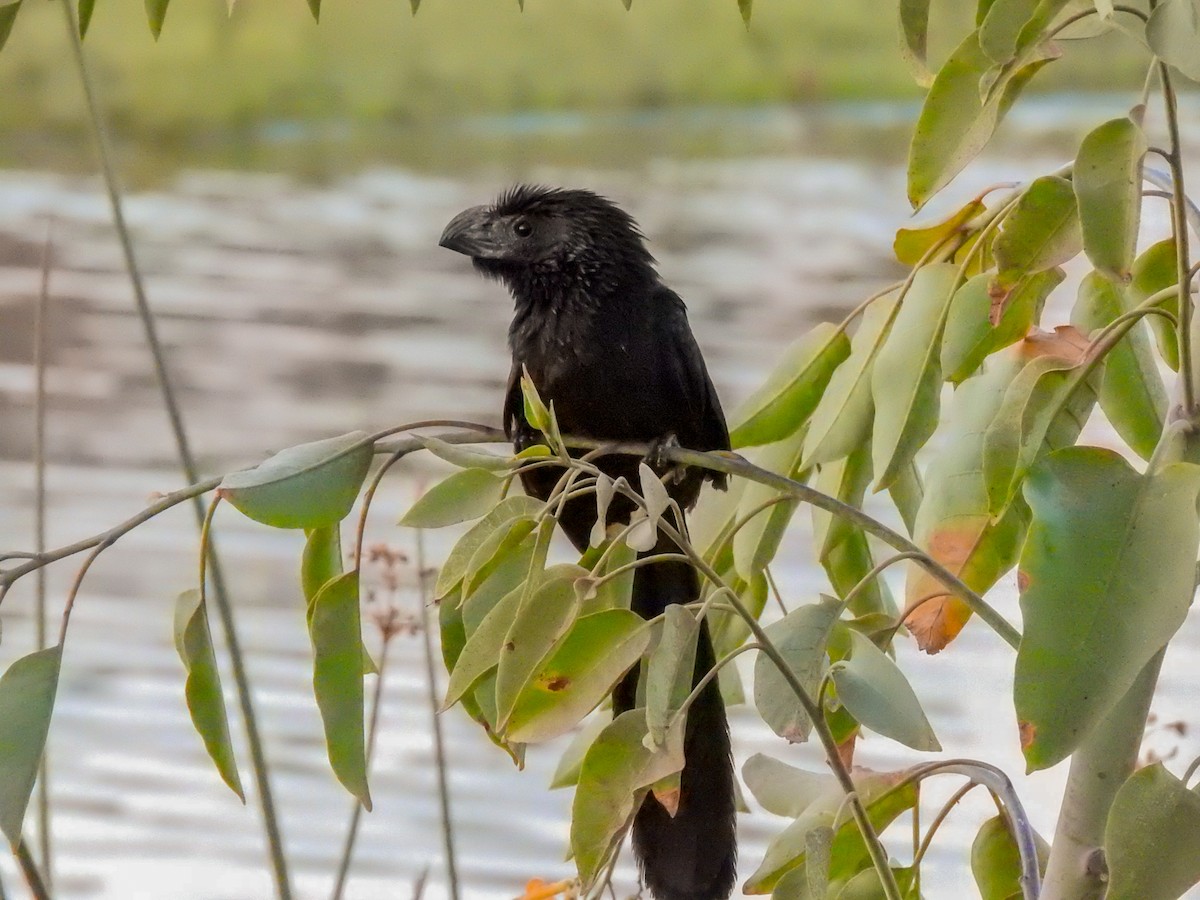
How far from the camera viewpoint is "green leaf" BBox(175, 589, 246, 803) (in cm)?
80

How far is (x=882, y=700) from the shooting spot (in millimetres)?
763

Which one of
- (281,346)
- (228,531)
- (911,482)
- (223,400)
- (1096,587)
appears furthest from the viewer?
(281,346)

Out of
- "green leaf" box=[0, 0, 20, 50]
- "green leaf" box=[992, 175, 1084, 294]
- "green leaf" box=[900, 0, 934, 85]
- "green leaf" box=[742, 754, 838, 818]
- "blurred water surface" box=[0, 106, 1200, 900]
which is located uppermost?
"green leaf" box=[900, 0, 934, 85]

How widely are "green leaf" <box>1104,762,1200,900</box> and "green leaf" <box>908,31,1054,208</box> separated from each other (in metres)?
0.31

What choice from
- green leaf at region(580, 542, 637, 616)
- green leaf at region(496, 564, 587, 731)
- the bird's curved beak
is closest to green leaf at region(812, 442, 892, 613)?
green leaf at region(580, 542, 637, 616)

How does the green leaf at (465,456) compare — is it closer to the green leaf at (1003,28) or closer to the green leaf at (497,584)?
the green leaf at (497,584)

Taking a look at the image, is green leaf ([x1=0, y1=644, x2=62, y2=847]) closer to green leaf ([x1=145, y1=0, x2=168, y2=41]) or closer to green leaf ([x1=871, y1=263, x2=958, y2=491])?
green leaf ([x1=145, y1=0, x2=168, y2=41])

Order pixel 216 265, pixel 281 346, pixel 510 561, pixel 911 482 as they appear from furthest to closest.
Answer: pixel 216 265
pixel 281 346
pixel 911 482
pixel 510 561

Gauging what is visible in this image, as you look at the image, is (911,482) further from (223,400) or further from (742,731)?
(223,400)

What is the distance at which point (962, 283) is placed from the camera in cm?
100

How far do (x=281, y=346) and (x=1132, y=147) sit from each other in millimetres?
4485

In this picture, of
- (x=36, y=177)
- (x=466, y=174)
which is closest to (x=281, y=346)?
(x=466, y=174)

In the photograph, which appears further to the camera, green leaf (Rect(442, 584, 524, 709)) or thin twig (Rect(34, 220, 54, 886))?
thin twig (Rect(34, 220, 54, 886))

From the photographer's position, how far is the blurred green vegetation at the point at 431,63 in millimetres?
7637
